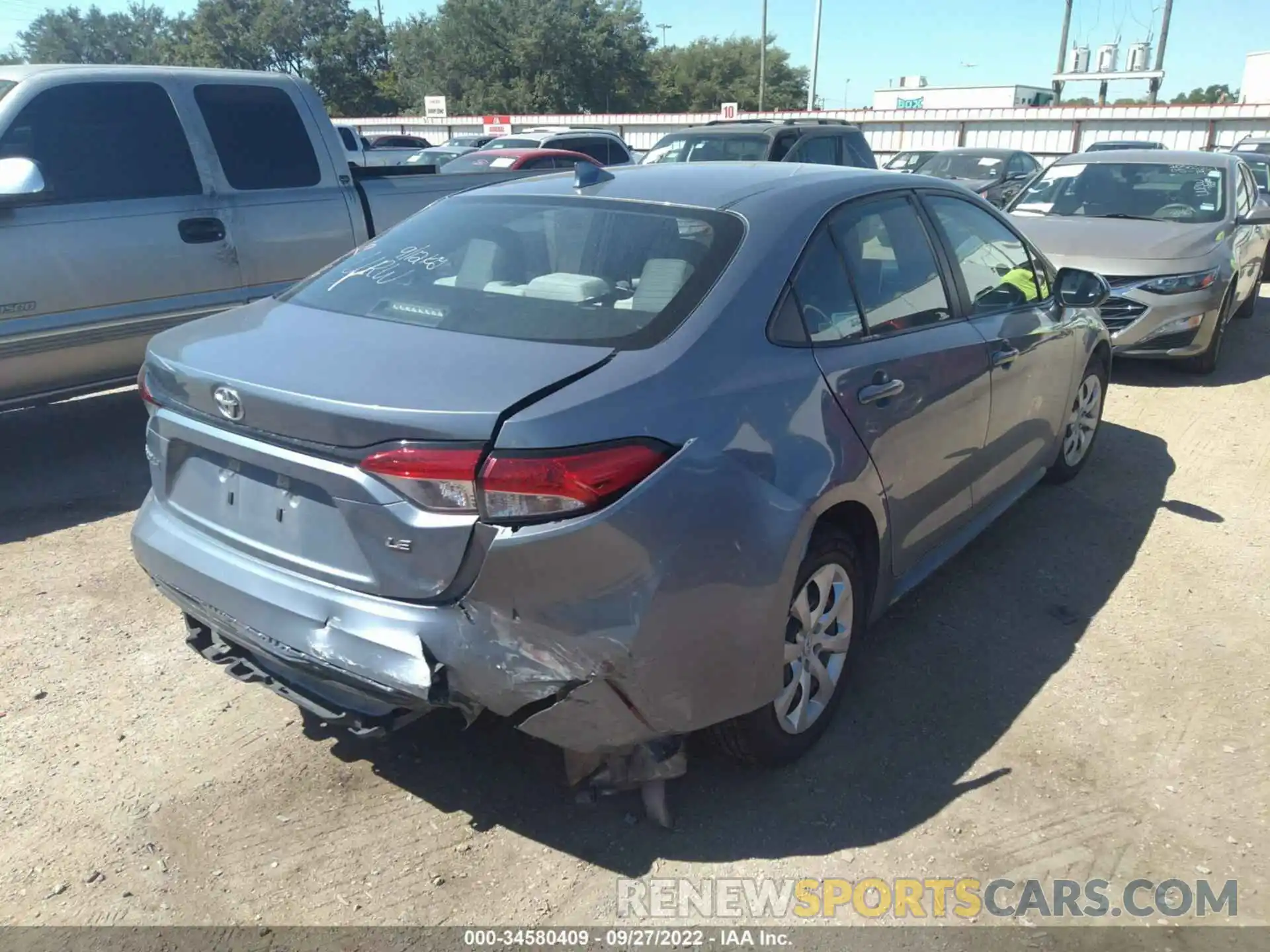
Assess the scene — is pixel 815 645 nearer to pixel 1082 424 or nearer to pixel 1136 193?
pixel 1082 424

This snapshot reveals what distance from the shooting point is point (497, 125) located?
33562mm

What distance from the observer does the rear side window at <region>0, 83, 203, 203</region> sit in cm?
497

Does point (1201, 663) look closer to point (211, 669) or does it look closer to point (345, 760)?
point (345, 760)

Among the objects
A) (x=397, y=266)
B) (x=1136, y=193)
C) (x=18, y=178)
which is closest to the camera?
(x=397, y=266)

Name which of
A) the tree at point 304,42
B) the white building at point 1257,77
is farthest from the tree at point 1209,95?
the tree at point 304,42

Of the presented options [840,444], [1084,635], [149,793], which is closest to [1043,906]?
[840,444]

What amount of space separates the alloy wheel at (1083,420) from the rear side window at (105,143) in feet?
16.4

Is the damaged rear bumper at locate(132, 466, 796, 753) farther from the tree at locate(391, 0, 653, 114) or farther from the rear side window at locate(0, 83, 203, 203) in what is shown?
the tree at locate(391, 0, 653, 114)

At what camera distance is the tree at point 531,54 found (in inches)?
2109

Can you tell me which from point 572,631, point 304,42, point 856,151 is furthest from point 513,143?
point 304,42

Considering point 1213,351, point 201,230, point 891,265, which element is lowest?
point 1213,351

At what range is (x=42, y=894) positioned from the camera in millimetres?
2469

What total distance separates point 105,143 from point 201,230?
2.06 feet

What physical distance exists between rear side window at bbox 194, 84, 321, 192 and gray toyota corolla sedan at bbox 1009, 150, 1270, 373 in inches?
223
